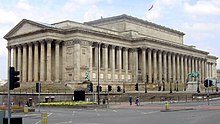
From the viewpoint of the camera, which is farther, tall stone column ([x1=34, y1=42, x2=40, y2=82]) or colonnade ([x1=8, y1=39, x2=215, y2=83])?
tall stone column ([x1=34, y1=42, x2=40, y2=82])

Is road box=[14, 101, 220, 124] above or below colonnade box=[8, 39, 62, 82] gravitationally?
below

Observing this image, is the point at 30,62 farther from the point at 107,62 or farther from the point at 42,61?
the point at 107,62

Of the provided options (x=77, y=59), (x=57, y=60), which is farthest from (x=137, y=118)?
(x=57, y=60)

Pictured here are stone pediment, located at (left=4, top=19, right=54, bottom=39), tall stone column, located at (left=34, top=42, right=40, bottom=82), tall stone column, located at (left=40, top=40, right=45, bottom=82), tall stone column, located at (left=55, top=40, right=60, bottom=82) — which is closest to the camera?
tall stone column, located at (left=40, top=40, right=45, bottom=82)

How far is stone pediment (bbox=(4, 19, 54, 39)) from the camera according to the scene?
104569mm

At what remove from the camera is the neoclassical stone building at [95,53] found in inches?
4063

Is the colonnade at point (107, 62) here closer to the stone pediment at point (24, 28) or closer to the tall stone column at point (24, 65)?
the tall stone column at point (24, 65)

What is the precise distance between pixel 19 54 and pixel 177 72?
59.0 m

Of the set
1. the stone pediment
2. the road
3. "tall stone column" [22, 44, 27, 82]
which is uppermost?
the stone pediment

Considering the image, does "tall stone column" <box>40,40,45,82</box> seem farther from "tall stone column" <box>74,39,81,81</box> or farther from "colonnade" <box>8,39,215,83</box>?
"tall stone column" <box>74,39,81,81</box>

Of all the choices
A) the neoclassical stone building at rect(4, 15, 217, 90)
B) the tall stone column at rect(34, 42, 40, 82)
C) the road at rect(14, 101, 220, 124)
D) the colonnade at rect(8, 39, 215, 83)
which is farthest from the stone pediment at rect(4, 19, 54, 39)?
the road at rect(14, 101, 220, 124)

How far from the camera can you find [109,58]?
4624 inches

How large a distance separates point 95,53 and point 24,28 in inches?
819

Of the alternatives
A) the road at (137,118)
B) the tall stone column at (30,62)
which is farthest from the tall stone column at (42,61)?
the road at (137,118)
